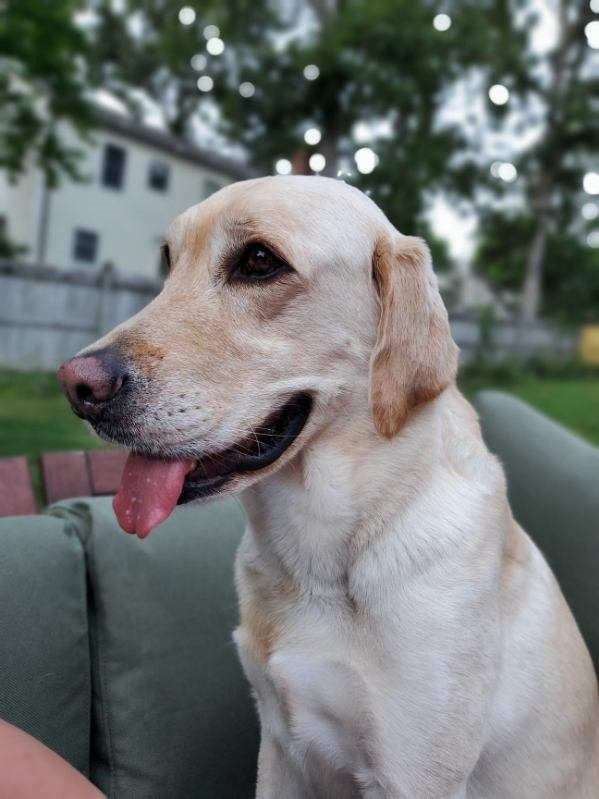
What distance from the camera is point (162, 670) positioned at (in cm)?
167

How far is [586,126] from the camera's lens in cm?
1246

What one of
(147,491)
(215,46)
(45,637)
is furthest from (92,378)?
(215,46)

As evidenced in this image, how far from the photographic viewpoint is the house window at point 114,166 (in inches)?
689

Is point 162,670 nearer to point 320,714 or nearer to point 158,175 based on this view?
point 320,714

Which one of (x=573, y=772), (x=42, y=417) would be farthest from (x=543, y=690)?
(x=42, y=417)

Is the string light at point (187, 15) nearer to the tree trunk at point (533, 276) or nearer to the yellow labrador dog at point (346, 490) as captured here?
the tree trunk at point (533, 276)

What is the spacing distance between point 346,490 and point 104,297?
8.70 m

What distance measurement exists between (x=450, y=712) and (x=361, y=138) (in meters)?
9.89

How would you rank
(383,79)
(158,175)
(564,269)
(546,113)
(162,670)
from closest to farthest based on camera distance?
1. (162,670)
2. (383,79)
3. (546,113)
4. (158,175)
5. (564,269)

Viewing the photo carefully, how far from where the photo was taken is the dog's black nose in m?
1.17

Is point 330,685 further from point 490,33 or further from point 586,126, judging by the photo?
point 586,126

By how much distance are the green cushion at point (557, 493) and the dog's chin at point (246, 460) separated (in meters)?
0.84

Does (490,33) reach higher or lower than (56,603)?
higher

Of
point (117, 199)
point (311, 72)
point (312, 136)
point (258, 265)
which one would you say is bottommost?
point (258, 265)
